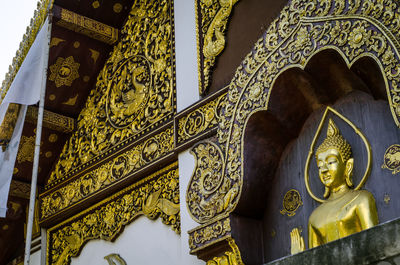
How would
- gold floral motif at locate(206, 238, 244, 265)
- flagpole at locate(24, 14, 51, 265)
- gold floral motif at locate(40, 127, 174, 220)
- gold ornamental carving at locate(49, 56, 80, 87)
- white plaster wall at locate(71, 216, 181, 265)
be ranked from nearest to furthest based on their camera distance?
gold floral motif at locate(206, 238, 244, 265) < white plaster wall at locate(71, 216, 181, 265) < flagpole at locate(24, 14, 51, 265) < gold floral motif at locate(40, 127, 174, 220) < gold ornamental carving at locate(49, 56, 80, 87)

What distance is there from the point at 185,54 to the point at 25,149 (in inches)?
72.1

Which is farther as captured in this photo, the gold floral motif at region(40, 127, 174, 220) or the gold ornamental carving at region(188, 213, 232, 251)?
the gold floral motif at region(40, 127, 174, 220)

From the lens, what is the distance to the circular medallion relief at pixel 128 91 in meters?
6.02

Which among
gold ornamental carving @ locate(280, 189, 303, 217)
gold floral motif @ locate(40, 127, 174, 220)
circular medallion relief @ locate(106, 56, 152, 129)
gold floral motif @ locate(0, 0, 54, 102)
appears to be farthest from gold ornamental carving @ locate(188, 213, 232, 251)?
gold floral motif @ locate(0, 0, 54, 102)

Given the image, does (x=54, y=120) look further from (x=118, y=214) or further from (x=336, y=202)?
(x=336, y=202)

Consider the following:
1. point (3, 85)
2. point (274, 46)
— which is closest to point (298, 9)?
point (274, 46)

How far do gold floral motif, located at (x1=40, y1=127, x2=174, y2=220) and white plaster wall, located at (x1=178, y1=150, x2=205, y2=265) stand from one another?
0.23 m

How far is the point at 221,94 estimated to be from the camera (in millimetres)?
5125

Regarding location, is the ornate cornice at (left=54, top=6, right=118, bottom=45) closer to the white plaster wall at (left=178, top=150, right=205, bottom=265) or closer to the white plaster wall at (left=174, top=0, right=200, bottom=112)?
the white plaster wall at (left=174, top=0, right=200, bottom=112)

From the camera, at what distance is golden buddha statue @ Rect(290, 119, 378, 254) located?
4125 millimetres

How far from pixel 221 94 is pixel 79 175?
5.41ft

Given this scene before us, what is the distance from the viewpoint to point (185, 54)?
5641mm

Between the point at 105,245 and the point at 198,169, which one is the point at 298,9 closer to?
the point at 198,169

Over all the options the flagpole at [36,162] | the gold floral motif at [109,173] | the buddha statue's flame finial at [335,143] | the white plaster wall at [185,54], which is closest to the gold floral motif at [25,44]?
the flagpole at [36,162]
